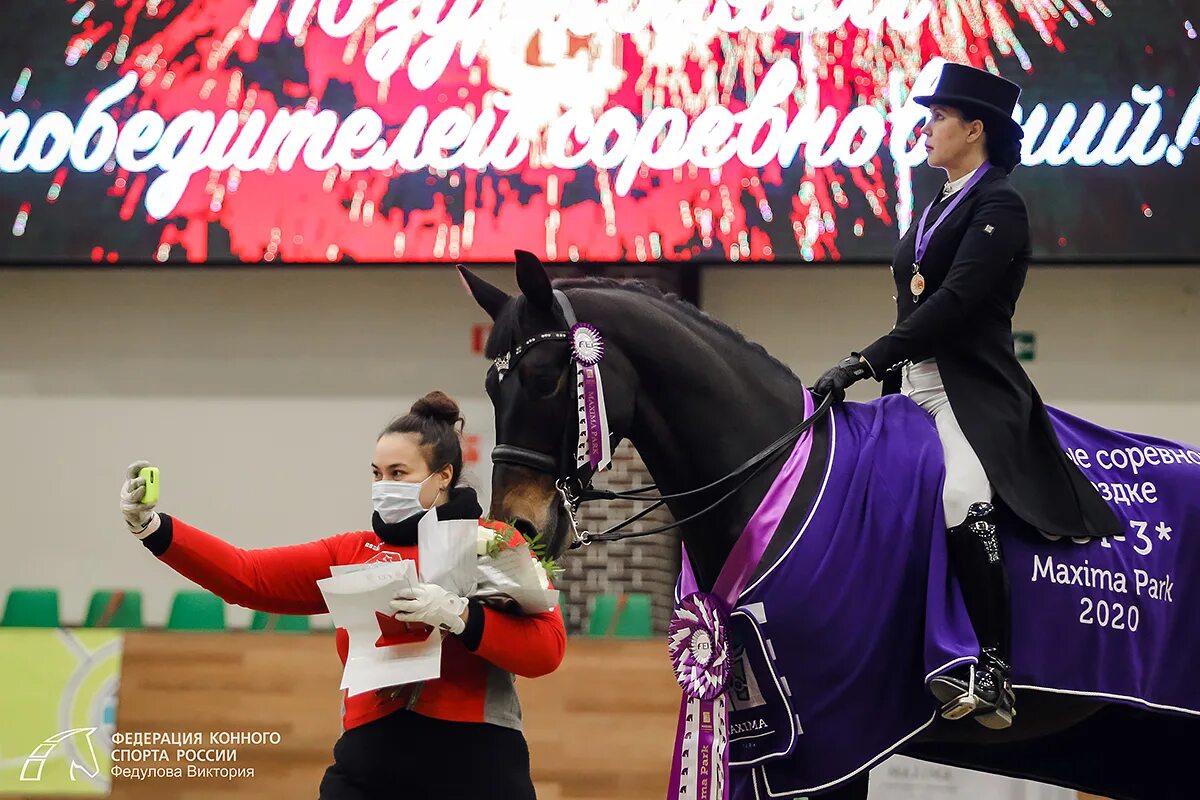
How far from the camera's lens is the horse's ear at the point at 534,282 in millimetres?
2287

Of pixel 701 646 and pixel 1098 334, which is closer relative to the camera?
pixel 701 646

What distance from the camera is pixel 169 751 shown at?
186 inches

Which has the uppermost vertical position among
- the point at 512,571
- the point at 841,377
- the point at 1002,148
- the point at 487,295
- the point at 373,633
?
the point at 1002,148

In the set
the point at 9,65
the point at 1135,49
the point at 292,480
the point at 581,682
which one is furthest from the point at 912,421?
the point at 9,65

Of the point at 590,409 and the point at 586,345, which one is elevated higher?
the point at 586,345

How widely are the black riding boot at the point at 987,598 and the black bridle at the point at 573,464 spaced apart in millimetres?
370

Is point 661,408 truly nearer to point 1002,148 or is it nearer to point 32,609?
point 1002,148

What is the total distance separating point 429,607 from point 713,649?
562 millimetres

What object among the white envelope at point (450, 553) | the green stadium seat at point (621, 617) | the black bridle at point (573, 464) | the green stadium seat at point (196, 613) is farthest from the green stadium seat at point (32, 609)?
the black bridle at point (573, 464)

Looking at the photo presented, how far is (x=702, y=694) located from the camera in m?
2.40

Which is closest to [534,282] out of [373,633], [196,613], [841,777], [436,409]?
[436,409]

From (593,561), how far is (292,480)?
A: 1.70 m

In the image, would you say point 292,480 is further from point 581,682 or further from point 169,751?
point 581,682

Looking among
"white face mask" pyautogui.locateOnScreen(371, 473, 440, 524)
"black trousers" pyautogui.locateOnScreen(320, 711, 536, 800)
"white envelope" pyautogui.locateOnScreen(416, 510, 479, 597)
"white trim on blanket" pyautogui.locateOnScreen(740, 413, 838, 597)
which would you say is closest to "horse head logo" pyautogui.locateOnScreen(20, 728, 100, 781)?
"black trousers" pyautogui.locateOnScreen(320, 711, 536, 800)
